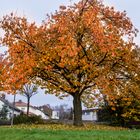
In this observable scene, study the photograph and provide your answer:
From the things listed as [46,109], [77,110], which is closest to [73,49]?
[77,110]

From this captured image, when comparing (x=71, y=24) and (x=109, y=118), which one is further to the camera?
(x=109, y=118)

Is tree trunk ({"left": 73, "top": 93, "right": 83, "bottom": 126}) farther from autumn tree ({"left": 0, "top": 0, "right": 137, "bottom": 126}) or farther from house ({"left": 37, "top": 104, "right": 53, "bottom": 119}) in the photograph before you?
house ({"left": 37, "top": 104, "right": 53, "bottom": 119})

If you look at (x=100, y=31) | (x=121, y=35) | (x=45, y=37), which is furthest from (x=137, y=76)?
(x=45, y=37)

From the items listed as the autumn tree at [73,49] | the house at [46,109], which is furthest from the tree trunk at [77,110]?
the house at [46,109]

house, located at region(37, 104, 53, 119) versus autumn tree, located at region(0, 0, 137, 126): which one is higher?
house, located at region(37, 104, 53, 119)

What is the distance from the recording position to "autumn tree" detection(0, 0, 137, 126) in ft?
96.0

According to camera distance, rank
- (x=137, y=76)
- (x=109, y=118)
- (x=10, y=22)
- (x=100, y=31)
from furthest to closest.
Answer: (x=109, y=118) < (x=137, y=76) < (x=10, y=22) < (x=100, y=31)

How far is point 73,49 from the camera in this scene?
28.4 m

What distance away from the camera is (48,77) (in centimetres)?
3206

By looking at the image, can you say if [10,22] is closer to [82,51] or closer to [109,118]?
[82,51]

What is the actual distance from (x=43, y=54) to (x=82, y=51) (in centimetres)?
305

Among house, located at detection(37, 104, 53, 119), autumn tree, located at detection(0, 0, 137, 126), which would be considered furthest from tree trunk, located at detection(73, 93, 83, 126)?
house, located at detection(37, 104, 53, 119)

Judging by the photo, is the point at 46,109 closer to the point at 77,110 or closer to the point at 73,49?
the point at 77,110

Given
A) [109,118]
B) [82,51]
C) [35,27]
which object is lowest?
[109,118]
